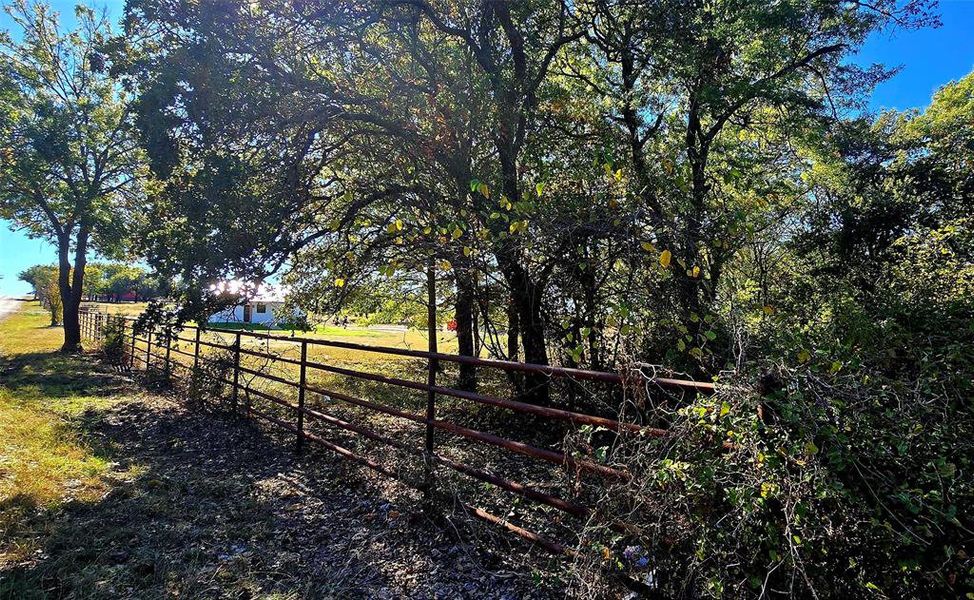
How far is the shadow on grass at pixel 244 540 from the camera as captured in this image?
2.95 metres

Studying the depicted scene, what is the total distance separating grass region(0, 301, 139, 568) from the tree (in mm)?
7784

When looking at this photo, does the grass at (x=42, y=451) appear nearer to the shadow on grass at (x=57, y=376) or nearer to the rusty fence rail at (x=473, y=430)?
the shadow on grass at (x=57, y=376)

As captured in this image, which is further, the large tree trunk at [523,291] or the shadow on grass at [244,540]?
the large tree trunk at [523,291]

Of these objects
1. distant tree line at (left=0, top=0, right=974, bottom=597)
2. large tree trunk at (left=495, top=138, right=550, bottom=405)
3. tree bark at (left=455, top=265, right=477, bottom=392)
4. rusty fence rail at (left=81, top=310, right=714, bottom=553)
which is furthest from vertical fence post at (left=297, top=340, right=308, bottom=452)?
large tree trunk at (left=495, top=138, right=550, bottom=405)

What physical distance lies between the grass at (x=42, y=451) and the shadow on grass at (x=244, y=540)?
135 mm

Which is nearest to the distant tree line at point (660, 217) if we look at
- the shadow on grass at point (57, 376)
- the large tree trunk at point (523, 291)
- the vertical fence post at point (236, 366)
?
the large tree trunk at point (523, 291)

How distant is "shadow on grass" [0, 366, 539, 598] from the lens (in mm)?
2947

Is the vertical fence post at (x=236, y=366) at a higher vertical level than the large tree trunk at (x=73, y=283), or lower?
lower

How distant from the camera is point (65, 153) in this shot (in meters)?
15.7

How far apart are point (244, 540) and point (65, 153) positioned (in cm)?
1808

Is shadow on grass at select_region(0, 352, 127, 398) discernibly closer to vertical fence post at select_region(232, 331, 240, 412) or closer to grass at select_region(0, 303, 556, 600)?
grass at select_region(0, 303, 556, 600)

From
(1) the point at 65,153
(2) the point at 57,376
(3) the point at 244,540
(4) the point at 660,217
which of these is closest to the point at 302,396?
(3) the point at 244,540

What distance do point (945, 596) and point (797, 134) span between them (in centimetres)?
737

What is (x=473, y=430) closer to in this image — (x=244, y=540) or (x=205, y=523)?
(x=244, y=540)
